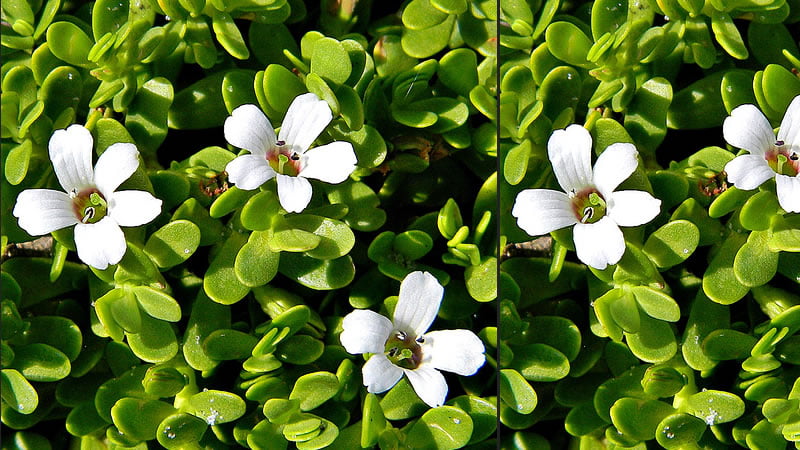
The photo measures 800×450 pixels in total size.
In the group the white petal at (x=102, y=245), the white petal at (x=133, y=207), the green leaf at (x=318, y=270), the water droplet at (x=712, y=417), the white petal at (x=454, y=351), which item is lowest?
the water droplet at (x=712, y=417)

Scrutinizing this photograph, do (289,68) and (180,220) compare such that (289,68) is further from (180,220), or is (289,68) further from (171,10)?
(180,220)

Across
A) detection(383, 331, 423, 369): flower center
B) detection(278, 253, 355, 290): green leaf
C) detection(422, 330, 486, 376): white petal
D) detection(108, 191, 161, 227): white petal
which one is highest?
detection(108, 191, 161, 227): white petal

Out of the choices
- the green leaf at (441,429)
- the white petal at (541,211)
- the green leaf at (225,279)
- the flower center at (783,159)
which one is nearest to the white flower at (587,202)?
the white petal at (541,211)

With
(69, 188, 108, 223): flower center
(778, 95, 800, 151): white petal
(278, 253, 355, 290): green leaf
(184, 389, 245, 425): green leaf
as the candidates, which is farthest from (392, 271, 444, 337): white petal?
(778, 95, 800, 151): white petal

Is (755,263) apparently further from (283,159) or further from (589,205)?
(283,159)

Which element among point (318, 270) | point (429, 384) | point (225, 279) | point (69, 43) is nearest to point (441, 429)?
point (429, 384)

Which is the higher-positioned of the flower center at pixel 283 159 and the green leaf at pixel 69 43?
the green leaf at pixel 69 43

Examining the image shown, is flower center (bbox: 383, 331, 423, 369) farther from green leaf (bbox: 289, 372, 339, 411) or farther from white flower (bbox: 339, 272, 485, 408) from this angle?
green leaf (bbox: 289, 372, 339, 411)

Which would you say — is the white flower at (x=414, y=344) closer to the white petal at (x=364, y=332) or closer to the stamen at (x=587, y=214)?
the white petal at (x=364, y=332)
